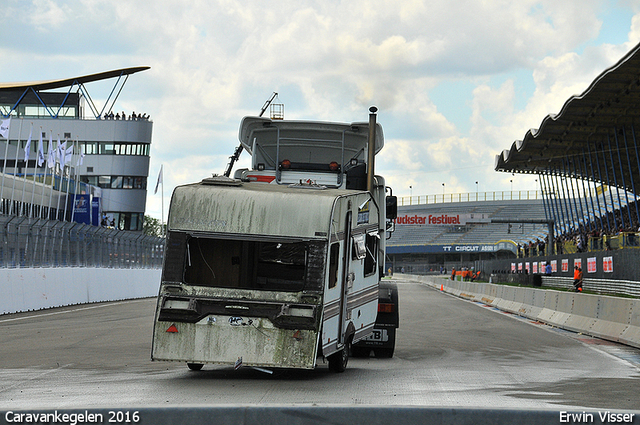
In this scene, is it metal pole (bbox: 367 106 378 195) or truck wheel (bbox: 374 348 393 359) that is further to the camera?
truck wheel (bbox: 374 348 393 359)

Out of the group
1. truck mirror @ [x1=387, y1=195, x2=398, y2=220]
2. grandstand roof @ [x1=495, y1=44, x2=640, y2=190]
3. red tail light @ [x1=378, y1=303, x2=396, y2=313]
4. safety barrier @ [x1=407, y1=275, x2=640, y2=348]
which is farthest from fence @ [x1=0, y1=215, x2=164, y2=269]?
grandstand roof @ [x1=495, y1=44, x2=640, y2=190]

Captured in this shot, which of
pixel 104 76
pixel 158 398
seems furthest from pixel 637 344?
pixel 104 76

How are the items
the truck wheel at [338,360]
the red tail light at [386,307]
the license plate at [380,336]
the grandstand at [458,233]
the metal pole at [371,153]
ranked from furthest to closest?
the grandstand at [458,233], the license plate at [380,336], the red tail light at [386,307], the metal pole at [371,153], the truck wheel at [338,360]

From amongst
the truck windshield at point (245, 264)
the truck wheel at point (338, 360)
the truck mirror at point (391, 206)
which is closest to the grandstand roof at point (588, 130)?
the truck mirror at point (391, 206)

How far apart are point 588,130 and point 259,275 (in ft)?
148

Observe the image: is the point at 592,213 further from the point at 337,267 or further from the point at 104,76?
the point at 337,267

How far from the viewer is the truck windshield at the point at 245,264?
10711 mm

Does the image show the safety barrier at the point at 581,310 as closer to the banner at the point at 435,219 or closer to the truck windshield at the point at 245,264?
the truck windshield at the point at 245,264

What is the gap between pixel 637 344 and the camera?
15156 millimetres

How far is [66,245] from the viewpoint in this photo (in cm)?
2978

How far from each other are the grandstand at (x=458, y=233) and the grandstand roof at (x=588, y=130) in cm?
4647

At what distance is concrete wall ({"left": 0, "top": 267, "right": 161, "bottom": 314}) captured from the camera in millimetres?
24500

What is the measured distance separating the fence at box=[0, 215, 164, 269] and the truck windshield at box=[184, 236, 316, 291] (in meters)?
15.4

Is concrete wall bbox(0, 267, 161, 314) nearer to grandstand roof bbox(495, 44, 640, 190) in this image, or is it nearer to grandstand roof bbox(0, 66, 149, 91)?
grandstand roof bbox(495, 44, 640, 190)
